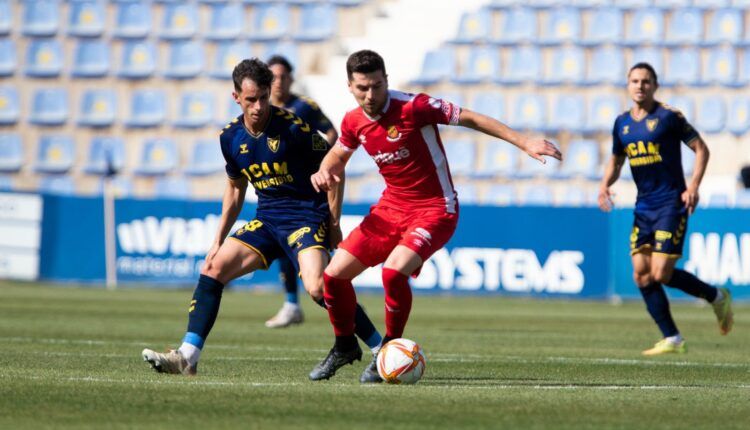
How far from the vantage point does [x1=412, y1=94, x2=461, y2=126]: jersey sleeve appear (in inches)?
293

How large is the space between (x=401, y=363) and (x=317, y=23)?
18.6 metres

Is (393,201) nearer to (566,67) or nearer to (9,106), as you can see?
(566,67)

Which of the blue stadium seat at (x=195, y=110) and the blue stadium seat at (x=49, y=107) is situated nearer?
the blue stadium seat at (x=195, y=110)

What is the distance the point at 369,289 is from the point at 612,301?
361 centimetres

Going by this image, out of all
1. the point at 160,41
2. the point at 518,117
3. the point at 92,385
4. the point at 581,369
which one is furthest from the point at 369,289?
the point at 92,385

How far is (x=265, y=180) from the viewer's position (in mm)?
8094

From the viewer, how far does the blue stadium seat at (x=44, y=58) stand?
998 inches

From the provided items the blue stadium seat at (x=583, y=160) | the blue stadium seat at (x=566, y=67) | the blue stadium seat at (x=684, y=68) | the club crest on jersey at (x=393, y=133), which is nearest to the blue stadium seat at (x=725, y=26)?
the blue stadium seat at (x=684, y=68)

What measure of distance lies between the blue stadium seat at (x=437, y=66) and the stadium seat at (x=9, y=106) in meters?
7.60

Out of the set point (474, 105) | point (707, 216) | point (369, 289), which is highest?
point (474, 105)

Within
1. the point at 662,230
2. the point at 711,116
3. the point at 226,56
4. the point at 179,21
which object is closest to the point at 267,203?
the point at 662,230

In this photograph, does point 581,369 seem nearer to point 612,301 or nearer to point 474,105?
point 612,301

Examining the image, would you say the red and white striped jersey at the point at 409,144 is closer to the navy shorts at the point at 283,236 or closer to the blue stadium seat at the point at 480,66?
the navy shorts at the point at 283,236

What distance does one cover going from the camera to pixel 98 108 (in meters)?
25.0
